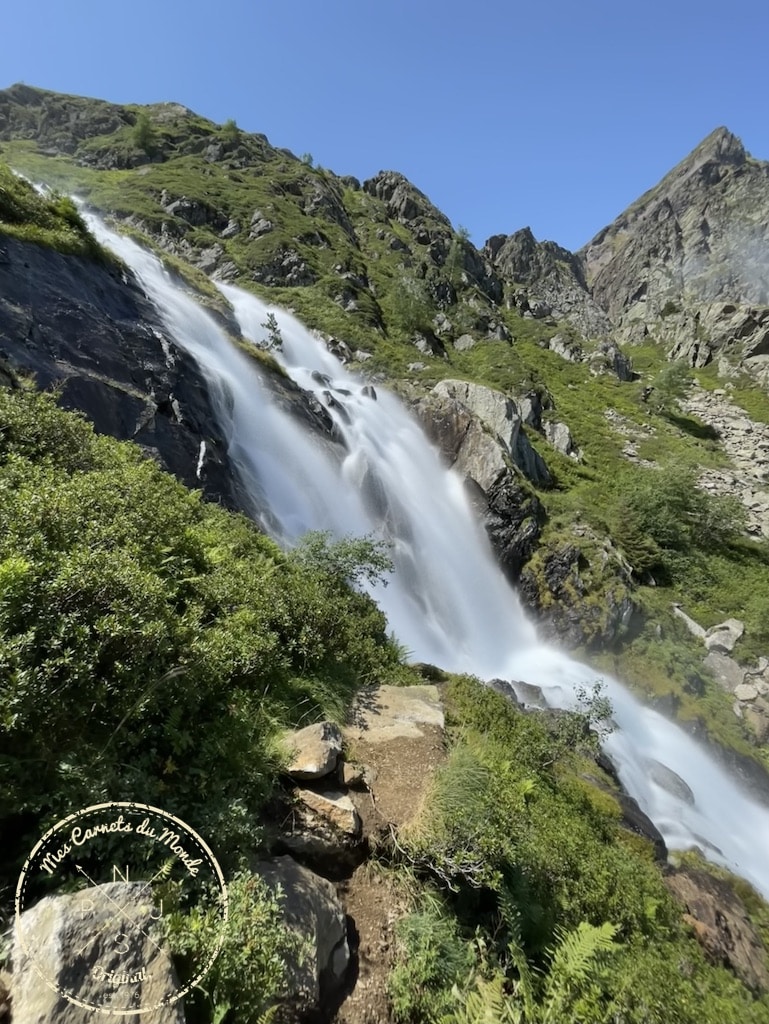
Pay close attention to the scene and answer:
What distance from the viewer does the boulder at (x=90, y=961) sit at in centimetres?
264

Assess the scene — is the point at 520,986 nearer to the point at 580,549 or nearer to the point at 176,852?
the point at 176,852

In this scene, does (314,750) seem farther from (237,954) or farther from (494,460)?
(494,460)

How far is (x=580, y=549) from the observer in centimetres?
2898

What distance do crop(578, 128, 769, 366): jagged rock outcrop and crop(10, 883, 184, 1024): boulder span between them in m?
92.6

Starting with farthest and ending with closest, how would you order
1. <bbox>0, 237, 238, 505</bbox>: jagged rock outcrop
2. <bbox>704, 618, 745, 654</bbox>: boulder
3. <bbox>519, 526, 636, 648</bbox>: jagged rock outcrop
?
<bbox>519, 526, 636, 648</bbox>: jagged rock outcrop, <bbox>704, 618, 745, 654</bbox>: boulder, <bbox>0, 237, 238, 505</bbox>: jagged rock outcrop

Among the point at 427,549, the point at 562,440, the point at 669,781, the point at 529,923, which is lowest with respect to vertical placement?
the point at 669,781

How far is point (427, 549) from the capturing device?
25672 millimetres

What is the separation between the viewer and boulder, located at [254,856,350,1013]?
394 cm

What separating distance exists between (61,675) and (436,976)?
444 cm

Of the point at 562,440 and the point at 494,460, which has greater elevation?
the point at 562,440

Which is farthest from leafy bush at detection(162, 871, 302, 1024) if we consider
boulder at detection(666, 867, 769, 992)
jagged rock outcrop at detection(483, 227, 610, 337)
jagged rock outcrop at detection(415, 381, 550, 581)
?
jagged rock outcrop at detection(483, 227, 610, 337)

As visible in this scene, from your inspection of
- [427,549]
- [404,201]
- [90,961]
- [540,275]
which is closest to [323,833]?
[90,961]

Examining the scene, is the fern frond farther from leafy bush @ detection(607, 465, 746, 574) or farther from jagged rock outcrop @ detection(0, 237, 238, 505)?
leafy bush @ detection(607, 465, 746, 574)

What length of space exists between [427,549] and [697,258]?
147m
